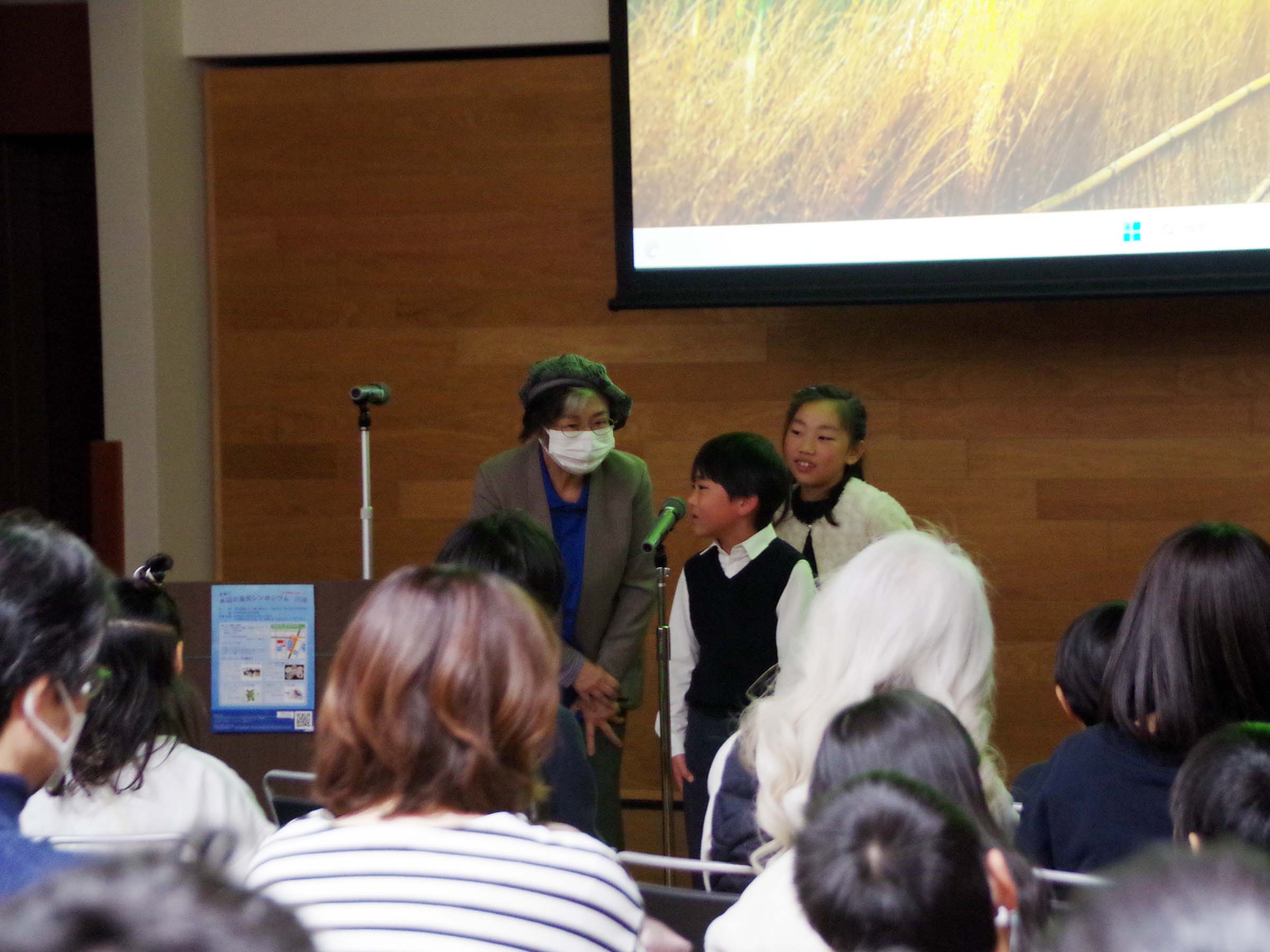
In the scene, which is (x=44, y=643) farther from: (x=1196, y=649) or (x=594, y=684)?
(x=594, y=684)

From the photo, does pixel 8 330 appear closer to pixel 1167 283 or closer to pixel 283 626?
pixel 283 626

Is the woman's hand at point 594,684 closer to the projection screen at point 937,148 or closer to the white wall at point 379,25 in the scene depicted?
the projection screen at point 937,148

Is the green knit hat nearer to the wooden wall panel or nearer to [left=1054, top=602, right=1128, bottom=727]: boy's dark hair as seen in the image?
the wooden wall panel

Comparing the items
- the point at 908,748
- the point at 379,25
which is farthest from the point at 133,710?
the point at 379,25

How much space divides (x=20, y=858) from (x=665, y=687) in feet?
6.88

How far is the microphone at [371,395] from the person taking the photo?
139 inches

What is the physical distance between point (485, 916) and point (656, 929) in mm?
287

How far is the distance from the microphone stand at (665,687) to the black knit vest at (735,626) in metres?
0.07

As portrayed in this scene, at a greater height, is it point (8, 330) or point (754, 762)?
point (8, 330)

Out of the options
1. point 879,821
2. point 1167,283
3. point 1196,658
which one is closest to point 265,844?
point 879,821

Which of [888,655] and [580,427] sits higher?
[580,427]

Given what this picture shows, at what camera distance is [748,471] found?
10.1 ft

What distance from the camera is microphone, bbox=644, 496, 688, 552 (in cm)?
291

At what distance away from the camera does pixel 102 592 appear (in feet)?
4.18
